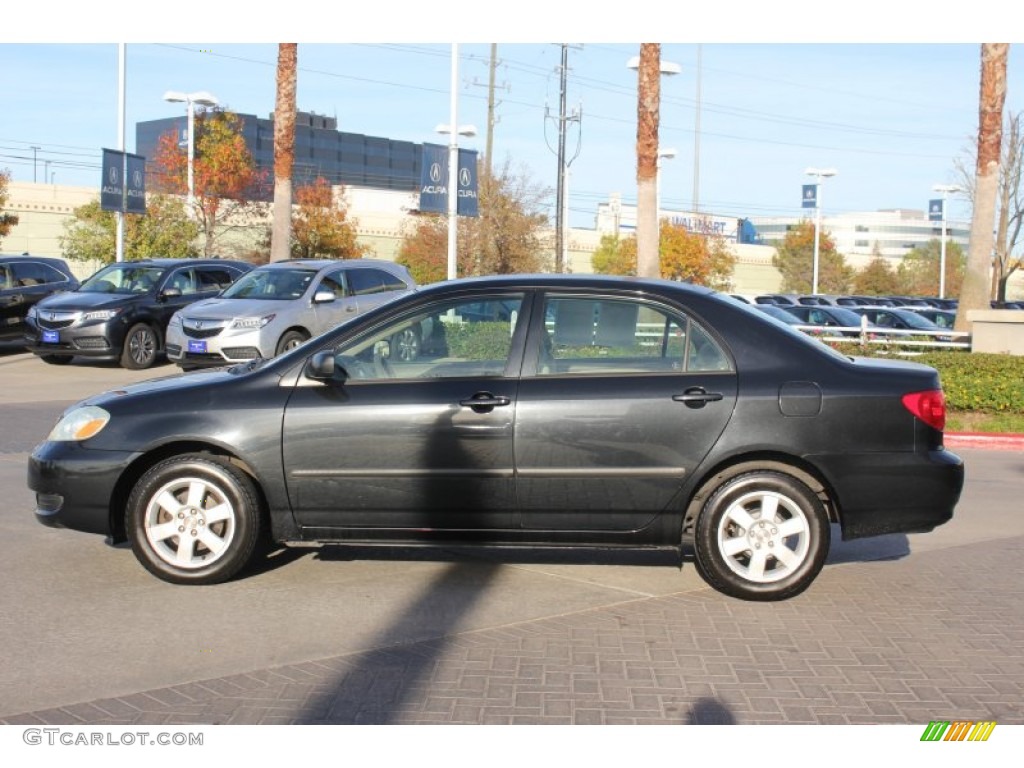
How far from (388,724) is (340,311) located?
13.9 metres

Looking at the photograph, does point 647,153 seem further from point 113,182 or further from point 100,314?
point 113,182

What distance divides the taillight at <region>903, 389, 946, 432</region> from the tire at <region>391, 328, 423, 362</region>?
2.66 meters

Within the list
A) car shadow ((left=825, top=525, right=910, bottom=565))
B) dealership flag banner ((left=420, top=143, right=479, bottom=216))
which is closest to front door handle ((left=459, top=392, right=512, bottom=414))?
car shadow ((left=825, top=525, right=910, bottom=565))

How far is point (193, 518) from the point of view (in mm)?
6520

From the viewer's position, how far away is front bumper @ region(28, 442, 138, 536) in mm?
6523

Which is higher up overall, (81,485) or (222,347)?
(222,347)

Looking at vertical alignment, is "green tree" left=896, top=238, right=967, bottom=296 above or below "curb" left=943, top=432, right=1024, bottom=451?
above

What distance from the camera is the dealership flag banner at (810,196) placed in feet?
197

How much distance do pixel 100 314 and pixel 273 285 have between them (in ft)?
10.5

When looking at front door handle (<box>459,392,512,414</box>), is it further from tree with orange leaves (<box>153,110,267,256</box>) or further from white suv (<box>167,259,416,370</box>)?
tree with orange leaves (<box>153,110,267,256</box>)

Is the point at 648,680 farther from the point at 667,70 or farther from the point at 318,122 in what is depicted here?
the point at 318,122

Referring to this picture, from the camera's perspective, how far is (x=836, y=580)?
698cm
